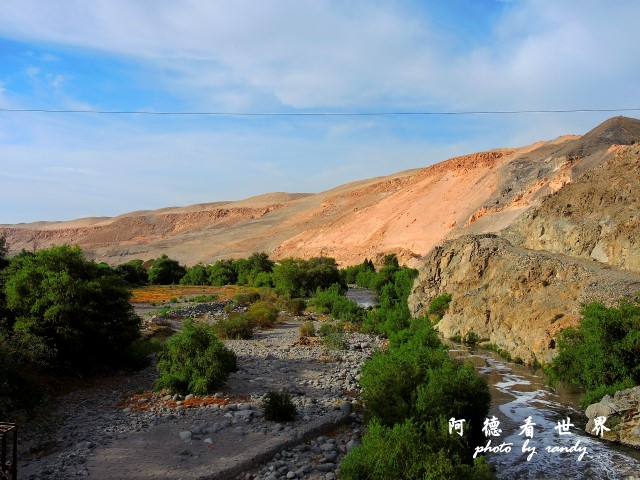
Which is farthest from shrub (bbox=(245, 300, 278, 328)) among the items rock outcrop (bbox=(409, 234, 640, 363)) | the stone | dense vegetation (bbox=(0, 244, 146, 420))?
the stone

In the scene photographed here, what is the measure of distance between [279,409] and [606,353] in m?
9.40

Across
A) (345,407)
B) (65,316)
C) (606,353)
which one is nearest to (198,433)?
(345,407)

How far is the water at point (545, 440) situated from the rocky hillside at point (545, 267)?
305 centimetres

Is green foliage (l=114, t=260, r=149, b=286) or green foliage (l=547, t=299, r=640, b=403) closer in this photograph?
green foliage (l=547, t=299, r=640, b=403)

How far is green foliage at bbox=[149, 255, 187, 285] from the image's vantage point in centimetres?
6769

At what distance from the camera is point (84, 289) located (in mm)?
15672

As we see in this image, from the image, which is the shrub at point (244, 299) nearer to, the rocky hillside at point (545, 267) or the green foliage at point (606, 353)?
the rocky hillside at point (545, 267)

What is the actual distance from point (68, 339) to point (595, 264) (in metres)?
21.2

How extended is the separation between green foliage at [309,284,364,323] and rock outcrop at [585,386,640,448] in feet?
61.6

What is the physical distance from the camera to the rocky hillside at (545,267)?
2130 centimetres

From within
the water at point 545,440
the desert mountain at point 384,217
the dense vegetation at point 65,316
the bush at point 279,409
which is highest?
the desert mountain at point 384,217

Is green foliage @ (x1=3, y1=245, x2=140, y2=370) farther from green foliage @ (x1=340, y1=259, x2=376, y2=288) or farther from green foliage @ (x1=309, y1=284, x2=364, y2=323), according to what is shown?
green foliage @ (x1=340, y1=259, x2=376, y2=288)

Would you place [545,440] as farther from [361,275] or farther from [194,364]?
[361,275]

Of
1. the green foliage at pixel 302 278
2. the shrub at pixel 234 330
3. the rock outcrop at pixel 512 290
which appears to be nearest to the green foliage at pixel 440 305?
the rock outcrop at pixel 512 290
